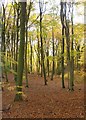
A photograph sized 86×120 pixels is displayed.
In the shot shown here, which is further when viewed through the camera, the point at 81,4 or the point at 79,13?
the point at 79,13

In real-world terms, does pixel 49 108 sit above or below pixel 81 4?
below

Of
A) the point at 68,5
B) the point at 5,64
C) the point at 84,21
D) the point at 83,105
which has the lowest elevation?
the point at 83,105

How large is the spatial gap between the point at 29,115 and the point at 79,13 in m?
15.6

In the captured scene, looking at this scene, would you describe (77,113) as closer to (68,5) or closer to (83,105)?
(83,105)

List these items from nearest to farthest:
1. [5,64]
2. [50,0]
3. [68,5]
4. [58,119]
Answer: [5,64], [58,119], [68,5], [50,0]

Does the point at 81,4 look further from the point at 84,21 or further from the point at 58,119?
the point at 58,119

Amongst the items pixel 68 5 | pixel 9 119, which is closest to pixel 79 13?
pixel 68 5

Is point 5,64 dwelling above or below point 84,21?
below

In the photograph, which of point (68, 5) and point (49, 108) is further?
point (68, 5)

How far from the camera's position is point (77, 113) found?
13.0 m

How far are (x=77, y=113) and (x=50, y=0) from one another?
58.1 feet

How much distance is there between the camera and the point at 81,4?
22.5 meters

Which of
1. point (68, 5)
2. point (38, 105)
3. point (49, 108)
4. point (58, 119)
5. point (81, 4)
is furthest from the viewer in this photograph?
point (68, 5)

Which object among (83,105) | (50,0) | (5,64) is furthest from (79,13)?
(5,64)
